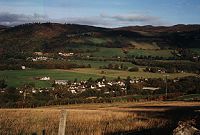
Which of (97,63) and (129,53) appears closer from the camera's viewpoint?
(97,63)

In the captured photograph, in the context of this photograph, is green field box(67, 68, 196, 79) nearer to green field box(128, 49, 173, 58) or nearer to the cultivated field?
the cultivated field

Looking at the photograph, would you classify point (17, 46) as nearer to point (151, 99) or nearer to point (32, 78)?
point (32, 78)

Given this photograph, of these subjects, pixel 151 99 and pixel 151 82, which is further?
pixel 151 82

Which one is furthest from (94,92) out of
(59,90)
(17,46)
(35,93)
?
(17,46)

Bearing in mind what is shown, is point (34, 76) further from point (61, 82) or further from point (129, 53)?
point (129, 53)

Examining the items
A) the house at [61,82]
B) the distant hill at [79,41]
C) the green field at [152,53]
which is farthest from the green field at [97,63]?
the distant hill at [79,41]

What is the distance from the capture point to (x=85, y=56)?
412 feet

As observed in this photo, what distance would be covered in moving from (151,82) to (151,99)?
19260 millimetres

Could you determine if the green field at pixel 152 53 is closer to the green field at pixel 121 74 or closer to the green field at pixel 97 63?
the green field at pixel 97 63

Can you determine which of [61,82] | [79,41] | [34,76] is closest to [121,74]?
[61,82]

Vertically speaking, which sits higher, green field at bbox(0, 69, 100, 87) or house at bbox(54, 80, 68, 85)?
green field at bbox(0, 69, 100, 87)

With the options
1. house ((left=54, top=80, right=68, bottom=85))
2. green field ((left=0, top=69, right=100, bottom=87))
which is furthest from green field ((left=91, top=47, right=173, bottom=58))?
house ((left=54, top=80, right=68, bottom=85))

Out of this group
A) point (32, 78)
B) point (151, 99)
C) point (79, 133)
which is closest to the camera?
point (79, 133)

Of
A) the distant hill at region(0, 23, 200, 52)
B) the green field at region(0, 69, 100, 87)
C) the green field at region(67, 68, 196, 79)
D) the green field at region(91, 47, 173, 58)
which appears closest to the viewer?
the green field at region(0, 69, 100, 87)
